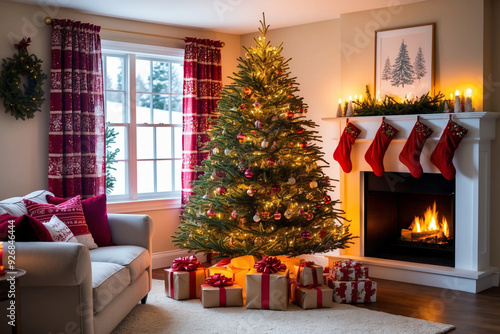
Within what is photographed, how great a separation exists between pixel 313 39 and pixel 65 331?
403 centimetres

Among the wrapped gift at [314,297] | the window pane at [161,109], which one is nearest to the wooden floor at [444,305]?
the wrapped gift at [314,297]

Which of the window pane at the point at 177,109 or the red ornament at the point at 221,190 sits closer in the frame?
the red ornament at the point at 221,190

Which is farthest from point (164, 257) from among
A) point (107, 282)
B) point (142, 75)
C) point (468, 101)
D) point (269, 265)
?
point (468, 101)

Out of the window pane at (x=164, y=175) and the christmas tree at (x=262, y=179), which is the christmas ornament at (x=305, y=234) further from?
the window pane at (x=164, y=175)

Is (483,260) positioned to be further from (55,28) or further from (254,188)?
(55,28)

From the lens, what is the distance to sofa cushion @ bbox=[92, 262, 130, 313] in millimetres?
3307

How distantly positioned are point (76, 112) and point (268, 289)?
2475 mm

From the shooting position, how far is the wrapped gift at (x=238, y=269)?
14.8 feet

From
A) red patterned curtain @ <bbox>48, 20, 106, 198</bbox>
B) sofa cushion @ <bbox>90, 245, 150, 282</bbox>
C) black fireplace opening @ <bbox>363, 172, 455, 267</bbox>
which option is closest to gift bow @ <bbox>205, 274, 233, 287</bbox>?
sofa cushion @ <bbox>90, 245, 150, 282</bbox>

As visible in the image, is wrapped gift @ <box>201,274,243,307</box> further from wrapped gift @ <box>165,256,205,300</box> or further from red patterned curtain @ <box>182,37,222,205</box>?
red patterned curtain @ <box>182,37,222,205</box>

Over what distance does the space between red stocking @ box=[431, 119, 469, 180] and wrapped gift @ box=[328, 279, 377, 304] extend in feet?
4.02

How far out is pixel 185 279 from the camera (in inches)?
177

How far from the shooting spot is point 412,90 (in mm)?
5121
